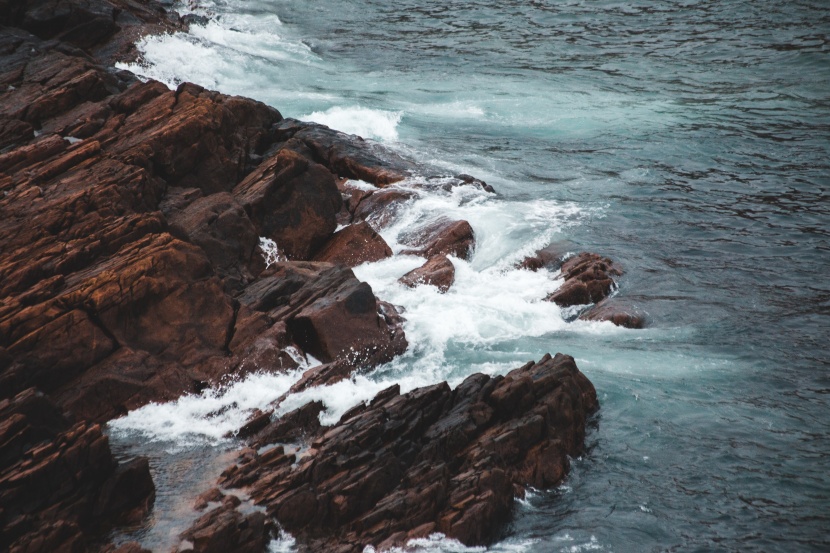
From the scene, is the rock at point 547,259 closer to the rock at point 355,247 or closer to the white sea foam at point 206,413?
the rock at point 355,247

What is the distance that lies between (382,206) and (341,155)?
7.86 ft

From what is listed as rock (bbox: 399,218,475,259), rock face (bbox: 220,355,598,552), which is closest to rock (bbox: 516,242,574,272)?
rock (bbox: 399,218,475,259)

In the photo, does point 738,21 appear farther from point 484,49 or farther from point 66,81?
point 66,81

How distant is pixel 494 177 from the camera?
23266 millimetres

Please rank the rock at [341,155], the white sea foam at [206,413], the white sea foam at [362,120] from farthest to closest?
the white sea foam at [362,120] < the rock at [341,155] < the white sea foam at [206,413]

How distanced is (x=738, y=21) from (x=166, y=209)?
30.3 m

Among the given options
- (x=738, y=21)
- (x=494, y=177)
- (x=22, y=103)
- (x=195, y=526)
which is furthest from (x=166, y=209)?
(x=738, y=21)

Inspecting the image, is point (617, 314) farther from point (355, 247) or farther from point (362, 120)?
point (362, 120)

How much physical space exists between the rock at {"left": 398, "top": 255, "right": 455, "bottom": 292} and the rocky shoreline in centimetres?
6

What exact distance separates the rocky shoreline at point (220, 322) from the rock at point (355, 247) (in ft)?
0.20

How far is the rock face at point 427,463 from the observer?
9609 millimetres

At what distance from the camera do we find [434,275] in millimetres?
16906

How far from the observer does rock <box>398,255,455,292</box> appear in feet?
55.0

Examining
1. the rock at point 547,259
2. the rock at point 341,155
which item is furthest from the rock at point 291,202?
the rock at point 547,259
